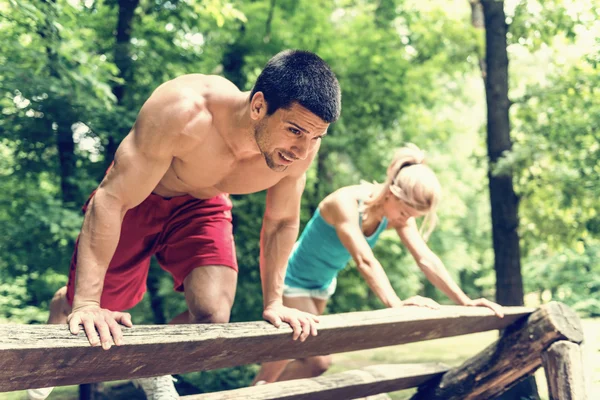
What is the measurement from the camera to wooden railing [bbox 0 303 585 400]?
1693 millimetres

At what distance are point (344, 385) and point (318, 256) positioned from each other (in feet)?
2.73

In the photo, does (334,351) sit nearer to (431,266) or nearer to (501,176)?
(431,266)

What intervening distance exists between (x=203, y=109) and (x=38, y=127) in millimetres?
3121

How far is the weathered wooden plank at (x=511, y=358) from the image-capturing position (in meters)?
3.13

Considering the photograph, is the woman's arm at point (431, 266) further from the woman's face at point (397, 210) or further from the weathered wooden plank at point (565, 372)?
the weathered wooden plank at point (565, 372)

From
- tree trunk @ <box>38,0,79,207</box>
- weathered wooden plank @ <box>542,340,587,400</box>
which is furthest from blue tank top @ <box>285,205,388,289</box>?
tree trunk @ <box>38,0,79,207</box>

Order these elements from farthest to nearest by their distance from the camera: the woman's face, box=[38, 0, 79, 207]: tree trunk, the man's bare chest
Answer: box=[38, 0, 79, 207]: tree trunk, the woman's face, the man's bare chest

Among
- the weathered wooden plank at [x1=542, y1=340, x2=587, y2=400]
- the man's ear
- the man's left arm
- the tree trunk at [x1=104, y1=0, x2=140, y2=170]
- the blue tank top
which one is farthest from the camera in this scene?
the tree trunk at [x1=104, y1=0, x2=140, y2=170]

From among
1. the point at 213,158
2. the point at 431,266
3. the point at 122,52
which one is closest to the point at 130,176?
the point at 213,158

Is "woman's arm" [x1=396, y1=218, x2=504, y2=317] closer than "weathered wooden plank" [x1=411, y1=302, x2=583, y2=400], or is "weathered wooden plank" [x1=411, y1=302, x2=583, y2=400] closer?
"weathered wooden plank" [x1=411, y1=302, x2=583, y2=400]

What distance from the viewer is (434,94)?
7973 millimetres

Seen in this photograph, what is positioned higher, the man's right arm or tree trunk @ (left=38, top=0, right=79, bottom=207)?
tree trunk @ (left=38, top=0, right=79, bottom=207)

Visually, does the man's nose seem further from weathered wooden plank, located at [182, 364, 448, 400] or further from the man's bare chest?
weathered wooden plank, located at [182, 364, 448, 400]

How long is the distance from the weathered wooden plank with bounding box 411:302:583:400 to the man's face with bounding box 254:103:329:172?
1781mm
